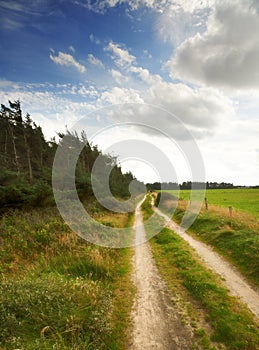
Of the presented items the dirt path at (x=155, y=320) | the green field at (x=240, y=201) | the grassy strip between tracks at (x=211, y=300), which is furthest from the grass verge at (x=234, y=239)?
the green field at (x=240, y=201)

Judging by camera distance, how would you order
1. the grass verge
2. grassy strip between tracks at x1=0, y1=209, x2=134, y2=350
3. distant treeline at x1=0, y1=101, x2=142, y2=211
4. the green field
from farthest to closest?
1. the green field
2. distant treeline at x1=0, y1=101, x2=142, y2=211
3. the grass verge
4. grassy strip between tracks at x1=0, y1=209, x2=134, y2=350

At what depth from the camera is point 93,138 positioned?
16609 mm

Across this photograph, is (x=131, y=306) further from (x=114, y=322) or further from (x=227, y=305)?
(x=227, y=305)

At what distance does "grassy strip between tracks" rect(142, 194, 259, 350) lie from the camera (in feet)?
16.0

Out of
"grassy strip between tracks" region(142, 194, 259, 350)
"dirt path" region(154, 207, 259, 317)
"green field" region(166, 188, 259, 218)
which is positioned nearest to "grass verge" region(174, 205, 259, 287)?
"dirt path" region(154, 207, 259, 317)

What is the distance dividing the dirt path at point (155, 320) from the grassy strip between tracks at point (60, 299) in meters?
0.34

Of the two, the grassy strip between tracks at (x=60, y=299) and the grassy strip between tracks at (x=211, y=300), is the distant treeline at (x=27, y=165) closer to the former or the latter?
the grassy strip between tracks at (x=60, y=299)

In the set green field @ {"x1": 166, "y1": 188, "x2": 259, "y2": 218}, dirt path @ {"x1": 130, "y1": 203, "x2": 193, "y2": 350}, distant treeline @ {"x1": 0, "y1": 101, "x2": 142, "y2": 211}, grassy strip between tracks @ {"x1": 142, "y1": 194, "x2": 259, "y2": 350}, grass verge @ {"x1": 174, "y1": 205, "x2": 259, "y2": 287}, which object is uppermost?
distant treeline @ {"x1": 0, "y1": 101, "x2": 142, "y2": 211}

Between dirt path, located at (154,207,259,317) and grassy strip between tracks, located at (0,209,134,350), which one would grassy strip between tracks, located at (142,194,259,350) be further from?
grassy strip between tracks, located at (0,209,134,350)

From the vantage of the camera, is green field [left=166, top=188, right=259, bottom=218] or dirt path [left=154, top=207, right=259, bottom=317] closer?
dirt path [left=154, top=207, right=259, bottom=317]

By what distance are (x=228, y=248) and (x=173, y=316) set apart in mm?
6833

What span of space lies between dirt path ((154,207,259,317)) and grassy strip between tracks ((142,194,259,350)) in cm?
31

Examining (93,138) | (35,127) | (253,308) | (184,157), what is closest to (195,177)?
(184,157)

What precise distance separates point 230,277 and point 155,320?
417cm
